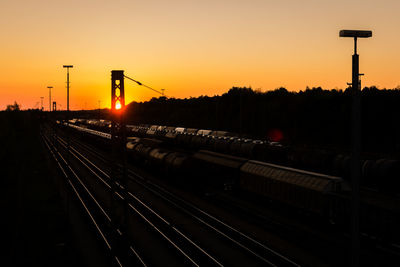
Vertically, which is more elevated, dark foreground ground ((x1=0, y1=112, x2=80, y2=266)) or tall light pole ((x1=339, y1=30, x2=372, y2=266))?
tall light pole ((x1=339, y1=30, x2=372, y2=266))

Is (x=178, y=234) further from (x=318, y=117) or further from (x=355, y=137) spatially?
(x=318, y=117)

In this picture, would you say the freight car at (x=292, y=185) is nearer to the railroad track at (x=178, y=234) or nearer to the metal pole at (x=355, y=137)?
the railroad track at (x=178, y=234)

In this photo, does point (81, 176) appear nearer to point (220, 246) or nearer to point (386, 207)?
point (220, 246)

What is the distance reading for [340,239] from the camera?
27.5 metres

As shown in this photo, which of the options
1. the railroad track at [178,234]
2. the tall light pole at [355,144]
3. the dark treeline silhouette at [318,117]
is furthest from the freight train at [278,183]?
the dark treeline silhouette at [318,117]

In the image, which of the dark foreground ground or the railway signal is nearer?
the railway signal

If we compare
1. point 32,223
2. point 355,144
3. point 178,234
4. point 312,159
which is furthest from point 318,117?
point 355,144

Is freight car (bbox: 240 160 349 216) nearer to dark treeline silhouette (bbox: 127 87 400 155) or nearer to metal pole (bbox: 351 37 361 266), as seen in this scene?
metal pole (bbox: 351 37 361 266)

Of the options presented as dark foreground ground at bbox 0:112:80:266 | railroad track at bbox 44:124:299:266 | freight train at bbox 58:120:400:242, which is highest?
freight train at bbox 58:120:400:242

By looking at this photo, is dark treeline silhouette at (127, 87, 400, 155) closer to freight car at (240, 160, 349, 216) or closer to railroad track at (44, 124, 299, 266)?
freight car at (240, 160, 349, 216)

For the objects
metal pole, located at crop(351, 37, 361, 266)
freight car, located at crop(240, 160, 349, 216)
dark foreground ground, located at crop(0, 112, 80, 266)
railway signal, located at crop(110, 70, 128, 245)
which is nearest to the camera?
metal pole, located at crop(351, 37, 361, 266)

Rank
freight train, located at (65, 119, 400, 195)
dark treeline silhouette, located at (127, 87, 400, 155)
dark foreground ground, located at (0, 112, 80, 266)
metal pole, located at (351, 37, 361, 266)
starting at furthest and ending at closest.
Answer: dark treeline silhouette, located at (127, 87, 400, 155) → freight train, located at (65, 119, 400, 195) → dark foreground ground, located at (0, 112, 80, 266) → metal pole, located at (351, 37, 361, 266)

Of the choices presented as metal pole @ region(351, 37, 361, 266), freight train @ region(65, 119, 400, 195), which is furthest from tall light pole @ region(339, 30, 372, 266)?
freight train @ region(65, 119, 400, 195)

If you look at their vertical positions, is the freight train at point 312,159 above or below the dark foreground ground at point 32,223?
above
